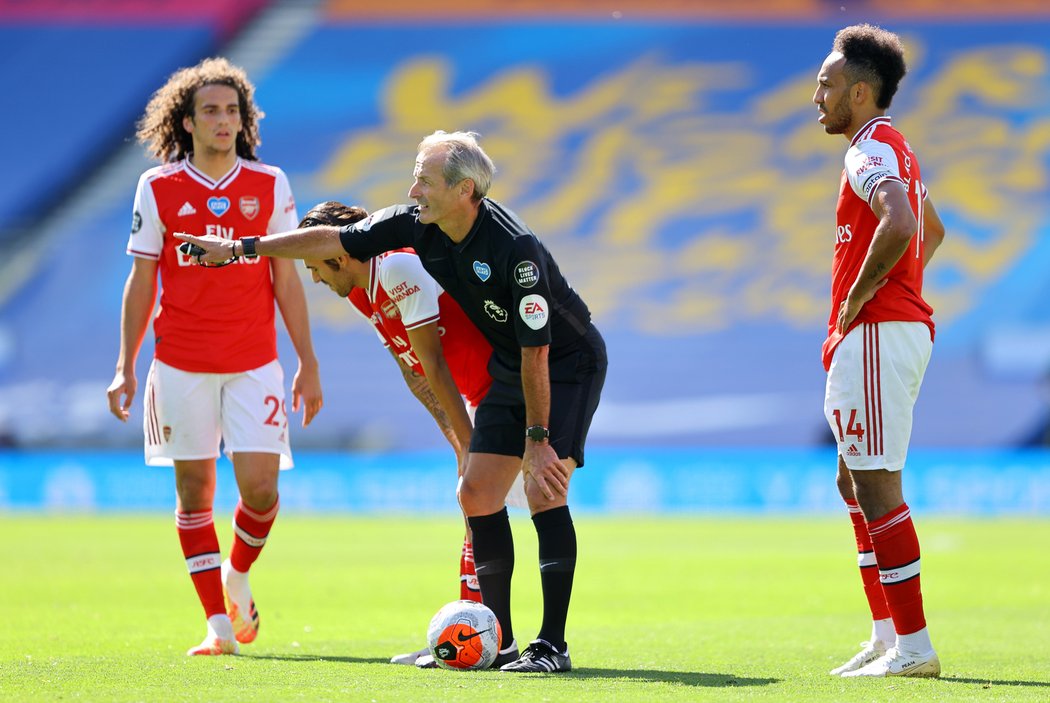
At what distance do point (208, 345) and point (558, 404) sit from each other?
1.97m

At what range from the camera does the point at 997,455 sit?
63.0 feet

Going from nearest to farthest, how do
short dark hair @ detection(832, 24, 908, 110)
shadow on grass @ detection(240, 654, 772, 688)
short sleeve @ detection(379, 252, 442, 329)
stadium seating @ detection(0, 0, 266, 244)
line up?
shadow on grass @ detection(240, 654, 772, 688), short dark hair @ detection(832, 24, 908, 110), short sleeve @ detection(379, 252, 442, 329), stadium seating @ detection(0, 0, 266, 244)

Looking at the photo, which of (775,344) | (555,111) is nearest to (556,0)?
(555,111)

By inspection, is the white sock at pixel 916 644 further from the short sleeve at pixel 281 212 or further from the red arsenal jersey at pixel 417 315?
the short sleeve at pixel 281 212

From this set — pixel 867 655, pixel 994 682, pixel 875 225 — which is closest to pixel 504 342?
pixel 875 225

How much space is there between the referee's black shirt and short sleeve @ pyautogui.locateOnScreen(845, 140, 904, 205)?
125 centimetres

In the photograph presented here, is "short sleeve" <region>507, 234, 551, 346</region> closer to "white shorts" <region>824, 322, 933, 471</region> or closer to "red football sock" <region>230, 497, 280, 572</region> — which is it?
"white shorts" <region>824, 322, 933, 471</region>

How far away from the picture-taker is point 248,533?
7.02 meters

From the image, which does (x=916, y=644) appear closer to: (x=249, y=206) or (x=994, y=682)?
(x=994, y=682)

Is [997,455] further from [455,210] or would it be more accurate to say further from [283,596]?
[455,210]

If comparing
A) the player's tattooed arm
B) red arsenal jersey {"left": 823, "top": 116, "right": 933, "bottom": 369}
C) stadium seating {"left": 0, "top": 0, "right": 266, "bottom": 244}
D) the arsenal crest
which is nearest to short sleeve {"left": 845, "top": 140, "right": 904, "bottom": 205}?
red arsenal jersey {"left": 823, "top": 116, "right": 933, "bottom": 369}

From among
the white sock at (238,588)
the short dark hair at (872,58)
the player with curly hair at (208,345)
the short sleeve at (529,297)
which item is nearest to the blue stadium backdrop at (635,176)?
the white sock at (238,588)

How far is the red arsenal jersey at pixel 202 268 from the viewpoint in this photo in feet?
22.6

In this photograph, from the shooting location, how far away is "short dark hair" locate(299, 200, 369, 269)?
20.6 ft
